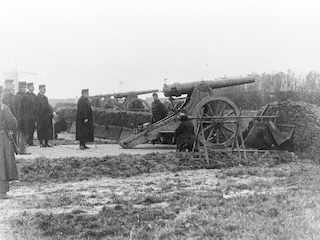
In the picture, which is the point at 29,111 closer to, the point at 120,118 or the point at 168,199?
the point at 120,118

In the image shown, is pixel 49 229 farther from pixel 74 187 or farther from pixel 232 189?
pixel 232 189

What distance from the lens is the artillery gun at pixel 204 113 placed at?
12125mm

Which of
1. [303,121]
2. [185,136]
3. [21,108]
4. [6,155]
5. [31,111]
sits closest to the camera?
[6,155]

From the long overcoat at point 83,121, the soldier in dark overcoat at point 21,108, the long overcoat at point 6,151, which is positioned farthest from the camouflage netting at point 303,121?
the long overcoat at point 6,151

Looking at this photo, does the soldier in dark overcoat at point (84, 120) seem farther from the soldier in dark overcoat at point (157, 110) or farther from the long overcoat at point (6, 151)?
the long overcoat at point (6, 151)

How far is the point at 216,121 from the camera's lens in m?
11.8

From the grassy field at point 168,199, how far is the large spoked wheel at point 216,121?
4.86ft

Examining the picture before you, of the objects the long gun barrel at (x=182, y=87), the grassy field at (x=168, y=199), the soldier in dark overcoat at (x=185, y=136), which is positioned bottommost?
the grassy field at (x=168, y=199)

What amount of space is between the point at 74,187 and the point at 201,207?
2.76m

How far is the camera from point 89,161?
9516mm

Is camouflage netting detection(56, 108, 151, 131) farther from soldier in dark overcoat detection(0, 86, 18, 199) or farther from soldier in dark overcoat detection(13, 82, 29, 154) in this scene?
soldier in dark overcoat detection(0, 86, 18, 199)

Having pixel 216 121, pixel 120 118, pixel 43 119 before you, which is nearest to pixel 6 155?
pixel 216 121

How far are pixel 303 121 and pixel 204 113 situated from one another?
2.72 m

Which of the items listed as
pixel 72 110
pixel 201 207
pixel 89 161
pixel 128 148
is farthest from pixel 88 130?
pixel 72 110
